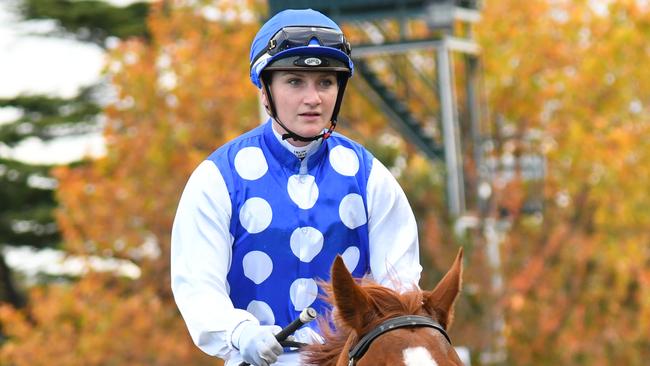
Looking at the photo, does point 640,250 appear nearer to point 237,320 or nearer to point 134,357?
point 134,357

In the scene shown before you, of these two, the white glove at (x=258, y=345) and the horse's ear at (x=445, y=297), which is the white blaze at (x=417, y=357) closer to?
the horse's ear at (x=445, y=297)

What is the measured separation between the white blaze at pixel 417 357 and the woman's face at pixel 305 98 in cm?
125

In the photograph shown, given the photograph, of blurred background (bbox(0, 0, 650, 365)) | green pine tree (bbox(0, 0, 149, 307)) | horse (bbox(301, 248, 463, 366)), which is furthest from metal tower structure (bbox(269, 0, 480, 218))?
horse (bbox(301, 248, 463, 366))

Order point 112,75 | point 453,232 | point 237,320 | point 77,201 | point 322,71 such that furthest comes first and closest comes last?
point 112,75, point 77,201, point 453,232, point 322,71, point 237,320

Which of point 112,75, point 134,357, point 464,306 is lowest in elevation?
point 134,357

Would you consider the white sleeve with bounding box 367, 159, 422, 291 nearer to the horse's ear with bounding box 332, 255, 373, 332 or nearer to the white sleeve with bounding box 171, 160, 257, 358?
the white sleeve with bounding box 171, 160, 257, 358

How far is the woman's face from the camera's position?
5.36 metres

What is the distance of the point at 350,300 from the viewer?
14.8ft

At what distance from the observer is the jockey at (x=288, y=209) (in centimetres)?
530

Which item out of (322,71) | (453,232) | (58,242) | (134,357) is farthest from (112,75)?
(322,71)

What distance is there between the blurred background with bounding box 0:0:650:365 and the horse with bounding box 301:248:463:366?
17.3 m

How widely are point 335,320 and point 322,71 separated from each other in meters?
1.07

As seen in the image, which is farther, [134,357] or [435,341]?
[134,357]

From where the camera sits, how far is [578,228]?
30.3 m
